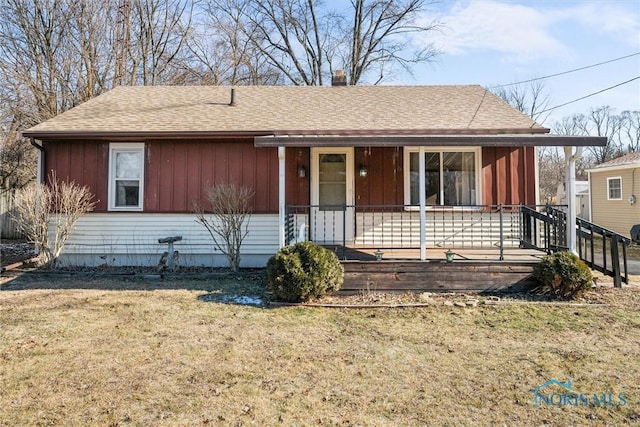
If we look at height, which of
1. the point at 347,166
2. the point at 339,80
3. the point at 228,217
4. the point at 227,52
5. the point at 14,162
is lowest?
the point at 228,217

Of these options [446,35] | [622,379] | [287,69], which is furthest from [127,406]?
[446,35]

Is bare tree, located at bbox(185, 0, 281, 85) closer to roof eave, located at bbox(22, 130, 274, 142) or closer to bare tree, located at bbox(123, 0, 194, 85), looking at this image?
bare tree, located at bbox(123, 0, 194, 85)

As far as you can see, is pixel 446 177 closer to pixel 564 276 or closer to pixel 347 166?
pixel 347 166

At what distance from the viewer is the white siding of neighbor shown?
7.92 m

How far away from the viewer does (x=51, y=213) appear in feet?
25.6

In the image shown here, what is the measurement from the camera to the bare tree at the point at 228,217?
23.4ft

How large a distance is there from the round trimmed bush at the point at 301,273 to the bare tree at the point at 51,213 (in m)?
4.87

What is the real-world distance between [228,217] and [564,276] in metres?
5.70

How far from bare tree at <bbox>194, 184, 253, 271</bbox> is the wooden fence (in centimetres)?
981

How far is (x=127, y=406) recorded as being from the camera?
104 inches

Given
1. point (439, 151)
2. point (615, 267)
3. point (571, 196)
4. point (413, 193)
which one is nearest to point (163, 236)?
point (413, 193)

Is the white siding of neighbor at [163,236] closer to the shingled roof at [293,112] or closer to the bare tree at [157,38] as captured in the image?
the shingled roof at [293,112]

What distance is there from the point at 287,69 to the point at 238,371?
21.1 meters

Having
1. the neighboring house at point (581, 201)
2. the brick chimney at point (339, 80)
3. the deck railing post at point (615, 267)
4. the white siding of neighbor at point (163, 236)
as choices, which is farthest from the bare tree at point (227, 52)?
the neighboring house at point (581, 201)
